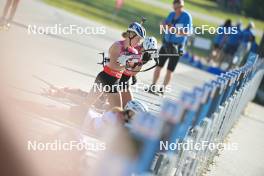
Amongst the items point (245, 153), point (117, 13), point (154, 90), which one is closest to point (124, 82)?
point (245, 153)

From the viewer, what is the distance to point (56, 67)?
1422 centimetres

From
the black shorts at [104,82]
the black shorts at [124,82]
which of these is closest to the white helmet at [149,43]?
the black shorts at [124,82]

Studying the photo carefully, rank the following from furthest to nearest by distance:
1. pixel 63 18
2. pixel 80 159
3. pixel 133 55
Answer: pixel 63 18, pixel 133 55, pixel 80 159

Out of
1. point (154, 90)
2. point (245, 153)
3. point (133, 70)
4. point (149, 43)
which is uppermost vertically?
point (149, 43)

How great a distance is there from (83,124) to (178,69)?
1332 centimetres

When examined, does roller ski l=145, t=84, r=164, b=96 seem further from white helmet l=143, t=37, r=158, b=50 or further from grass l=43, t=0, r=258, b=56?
grass l=43, t=0, r=258, b=56

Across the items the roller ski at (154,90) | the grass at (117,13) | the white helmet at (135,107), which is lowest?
the roller ski at (154,90)

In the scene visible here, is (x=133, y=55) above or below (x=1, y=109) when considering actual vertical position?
above

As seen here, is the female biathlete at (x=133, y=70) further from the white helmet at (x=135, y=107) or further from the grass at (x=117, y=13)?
the grass at (x=117, y=13)

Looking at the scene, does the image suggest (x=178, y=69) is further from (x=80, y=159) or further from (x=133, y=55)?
(x=80, y=159)

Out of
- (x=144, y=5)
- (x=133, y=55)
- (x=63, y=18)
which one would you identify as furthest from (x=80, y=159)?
(x=144, y=5)

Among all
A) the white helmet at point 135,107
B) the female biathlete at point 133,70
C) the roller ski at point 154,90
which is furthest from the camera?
the roller ski at point 154,90

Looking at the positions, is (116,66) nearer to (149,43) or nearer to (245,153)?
(149,43)

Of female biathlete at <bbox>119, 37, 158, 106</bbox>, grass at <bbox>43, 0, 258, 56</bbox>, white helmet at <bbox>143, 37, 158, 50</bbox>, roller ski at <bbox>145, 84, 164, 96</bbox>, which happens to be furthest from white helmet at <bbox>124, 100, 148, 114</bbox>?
grass at <bbox>43, 0, 258, 56</bbox>
